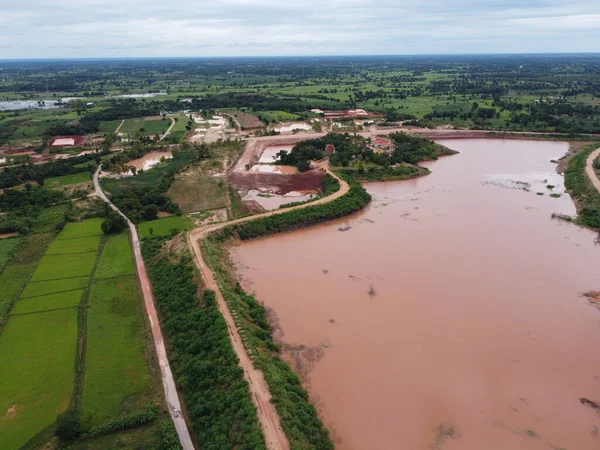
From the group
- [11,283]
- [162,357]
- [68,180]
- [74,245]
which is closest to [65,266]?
[11,283]

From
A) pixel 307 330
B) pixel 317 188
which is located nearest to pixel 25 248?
pixel 307 330

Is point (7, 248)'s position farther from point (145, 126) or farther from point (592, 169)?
point (592, 169)

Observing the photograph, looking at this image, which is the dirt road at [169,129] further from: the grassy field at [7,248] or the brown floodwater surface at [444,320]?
the brown floodwater surface at [444,320]

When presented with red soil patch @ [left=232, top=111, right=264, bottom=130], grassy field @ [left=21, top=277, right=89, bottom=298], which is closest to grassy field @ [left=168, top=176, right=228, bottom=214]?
grassy field @ [left=21, top=277, right=89, bottom=298]

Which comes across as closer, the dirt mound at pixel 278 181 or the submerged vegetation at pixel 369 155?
the dirt mound at pixel 278 181

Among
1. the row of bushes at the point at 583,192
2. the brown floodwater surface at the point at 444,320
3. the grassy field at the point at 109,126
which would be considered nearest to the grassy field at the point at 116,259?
the brown floodwater surface at the point at 444,320

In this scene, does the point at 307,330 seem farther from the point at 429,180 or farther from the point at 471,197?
the point at 429,180
